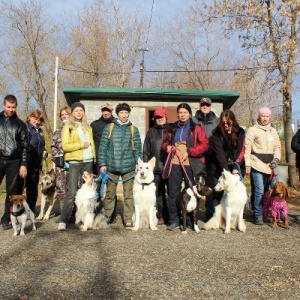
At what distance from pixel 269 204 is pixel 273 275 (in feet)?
9.09

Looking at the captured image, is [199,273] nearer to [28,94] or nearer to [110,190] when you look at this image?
[110,190]

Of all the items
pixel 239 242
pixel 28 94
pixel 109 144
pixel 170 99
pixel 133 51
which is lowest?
pixel 239 242

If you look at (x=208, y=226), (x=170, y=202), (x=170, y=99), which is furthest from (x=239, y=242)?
(x=170, y=99)

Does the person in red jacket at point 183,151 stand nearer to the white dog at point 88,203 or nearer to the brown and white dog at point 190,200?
the brown and white dog at point 190,200

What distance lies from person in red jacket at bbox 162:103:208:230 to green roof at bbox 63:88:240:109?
4.71 metres

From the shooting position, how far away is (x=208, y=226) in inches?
260

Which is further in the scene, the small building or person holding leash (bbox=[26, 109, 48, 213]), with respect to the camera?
the small building

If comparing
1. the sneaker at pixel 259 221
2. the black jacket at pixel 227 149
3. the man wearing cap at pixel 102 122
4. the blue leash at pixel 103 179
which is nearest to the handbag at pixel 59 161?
the man wearing cap at pixel 102 122

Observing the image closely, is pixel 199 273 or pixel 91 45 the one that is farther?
pixel 91 45

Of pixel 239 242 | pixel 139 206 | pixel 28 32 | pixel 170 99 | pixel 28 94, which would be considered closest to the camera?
pixel 239 242

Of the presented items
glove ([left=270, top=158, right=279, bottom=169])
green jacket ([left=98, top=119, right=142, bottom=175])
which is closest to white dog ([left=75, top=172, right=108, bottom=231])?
green jacket ([left=98, top=119, right=142, bottom=175])

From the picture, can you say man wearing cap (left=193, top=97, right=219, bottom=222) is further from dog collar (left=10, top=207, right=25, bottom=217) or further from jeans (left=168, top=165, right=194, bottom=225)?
dog collar (left=10, top=207, right=25, bottom=217)

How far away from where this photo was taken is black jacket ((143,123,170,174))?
686cm

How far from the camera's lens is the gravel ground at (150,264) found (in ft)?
11.9
